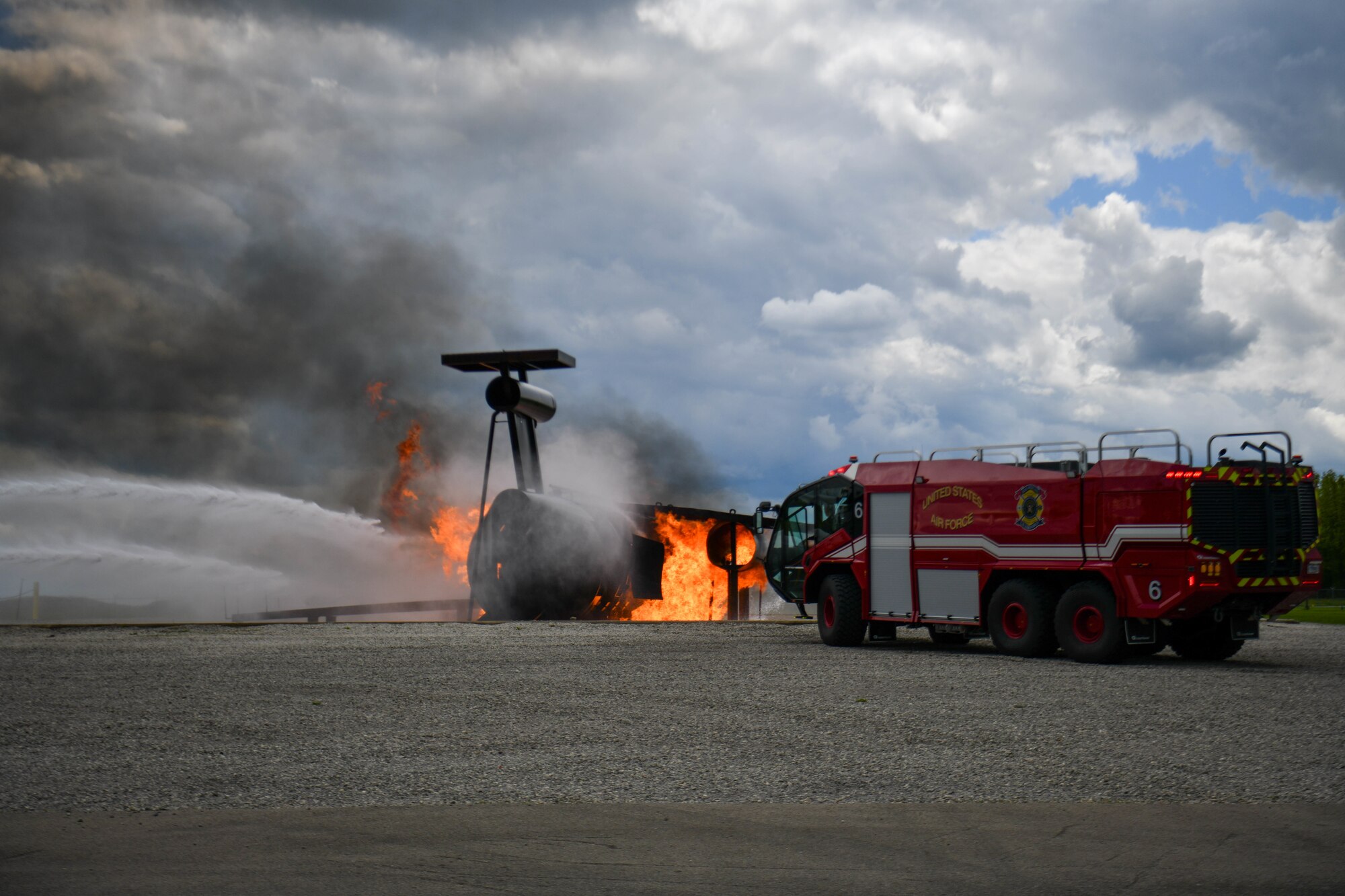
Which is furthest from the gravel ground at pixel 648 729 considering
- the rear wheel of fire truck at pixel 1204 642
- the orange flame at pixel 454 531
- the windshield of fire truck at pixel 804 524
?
the orange flame at pixel 454 531

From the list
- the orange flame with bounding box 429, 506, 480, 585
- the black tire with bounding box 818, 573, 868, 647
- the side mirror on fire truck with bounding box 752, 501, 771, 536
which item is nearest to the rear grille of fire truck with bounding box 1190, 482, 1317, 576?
the black tire with bounding box 818, 573, 868, 647

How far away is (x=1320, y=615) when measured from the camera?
44188 millimetres

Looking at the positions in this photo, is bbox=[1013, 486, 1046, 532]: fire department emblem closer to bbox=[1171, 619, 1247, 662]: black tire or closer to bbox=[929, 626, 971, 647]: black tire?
bbox=[1171, 619, 1247, 662]: black tire

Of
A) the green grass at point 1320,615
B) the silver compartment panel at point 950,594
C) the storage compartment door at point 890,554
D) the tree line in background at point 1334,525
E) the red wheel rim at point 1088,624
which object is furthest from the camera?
the tree line in background at point 1334,525

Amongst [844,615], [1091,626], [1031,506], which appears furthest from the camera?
[844,615]

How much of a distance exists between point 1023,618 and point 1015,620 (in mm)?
197

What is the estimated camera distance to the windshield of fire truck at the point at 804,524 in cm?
2112

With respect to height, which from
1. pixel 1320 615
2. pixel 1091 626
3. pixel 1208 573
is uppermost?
pixel 1208 573

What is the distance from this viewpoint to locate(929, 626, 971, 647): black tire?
2023 cm

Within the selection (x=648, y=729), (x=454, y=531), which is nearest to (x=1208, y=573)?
(x=648, y=729)

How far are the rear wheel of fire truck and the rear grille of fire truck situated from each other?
1.30 meters

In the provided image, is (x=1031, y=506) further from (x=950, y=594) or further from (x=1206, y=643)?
(x=1206, y=643)

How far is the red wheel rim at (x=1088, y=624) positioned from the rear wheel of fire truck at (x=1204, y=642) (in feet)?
4.11

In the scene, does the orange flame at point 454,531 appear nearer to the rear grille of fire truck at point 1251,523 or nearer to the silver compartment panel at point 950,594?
the silver compartment panel at point 950,594
